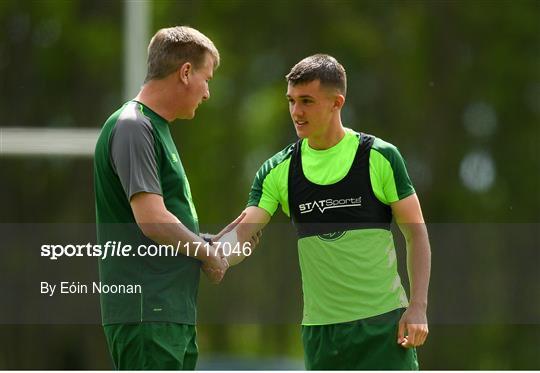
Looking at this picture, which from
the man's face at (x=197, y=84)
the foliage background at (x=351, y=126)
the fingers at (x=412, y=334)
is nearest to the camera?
the fingers at (x=412, y=334)

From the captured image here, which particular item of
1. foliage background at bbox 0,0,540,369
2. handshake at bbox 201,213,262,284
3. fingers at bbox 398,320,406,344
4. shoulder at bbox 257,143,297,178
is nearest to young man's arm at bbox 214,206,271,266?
handshake at bbox 201,213,262,284

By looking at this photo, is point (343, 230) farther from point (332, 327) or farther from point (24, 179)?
point (24, 179)

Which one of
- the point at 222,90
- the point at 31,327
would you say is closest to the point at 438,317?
the point at 222,90

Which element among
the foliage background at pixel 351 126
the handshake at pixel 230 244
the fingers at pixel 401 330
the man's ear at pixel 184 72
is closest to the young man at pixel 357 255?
the fingers at pixel 401 330

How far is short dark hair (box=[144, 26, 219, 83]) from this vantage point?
11.2ft

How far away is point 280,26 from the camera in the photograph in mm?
8984

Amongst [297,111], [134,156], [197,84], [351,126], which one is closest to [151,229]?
[134,156]

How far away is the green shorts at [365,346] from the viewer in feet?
11.2

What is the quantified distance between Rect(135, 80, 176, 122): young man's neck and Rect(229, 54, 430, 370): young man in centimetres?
41

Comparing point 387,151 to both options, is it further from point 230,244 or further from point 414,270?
point 230,244

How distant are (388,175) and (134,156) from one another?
2.55 feet

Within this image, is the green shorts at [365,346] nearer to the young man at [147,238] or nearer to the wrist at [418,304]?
the wrist at [418,304]

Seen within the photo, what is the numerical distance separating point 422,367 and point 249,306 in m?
1.57

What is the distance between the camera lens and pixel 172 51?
3.42 meters
